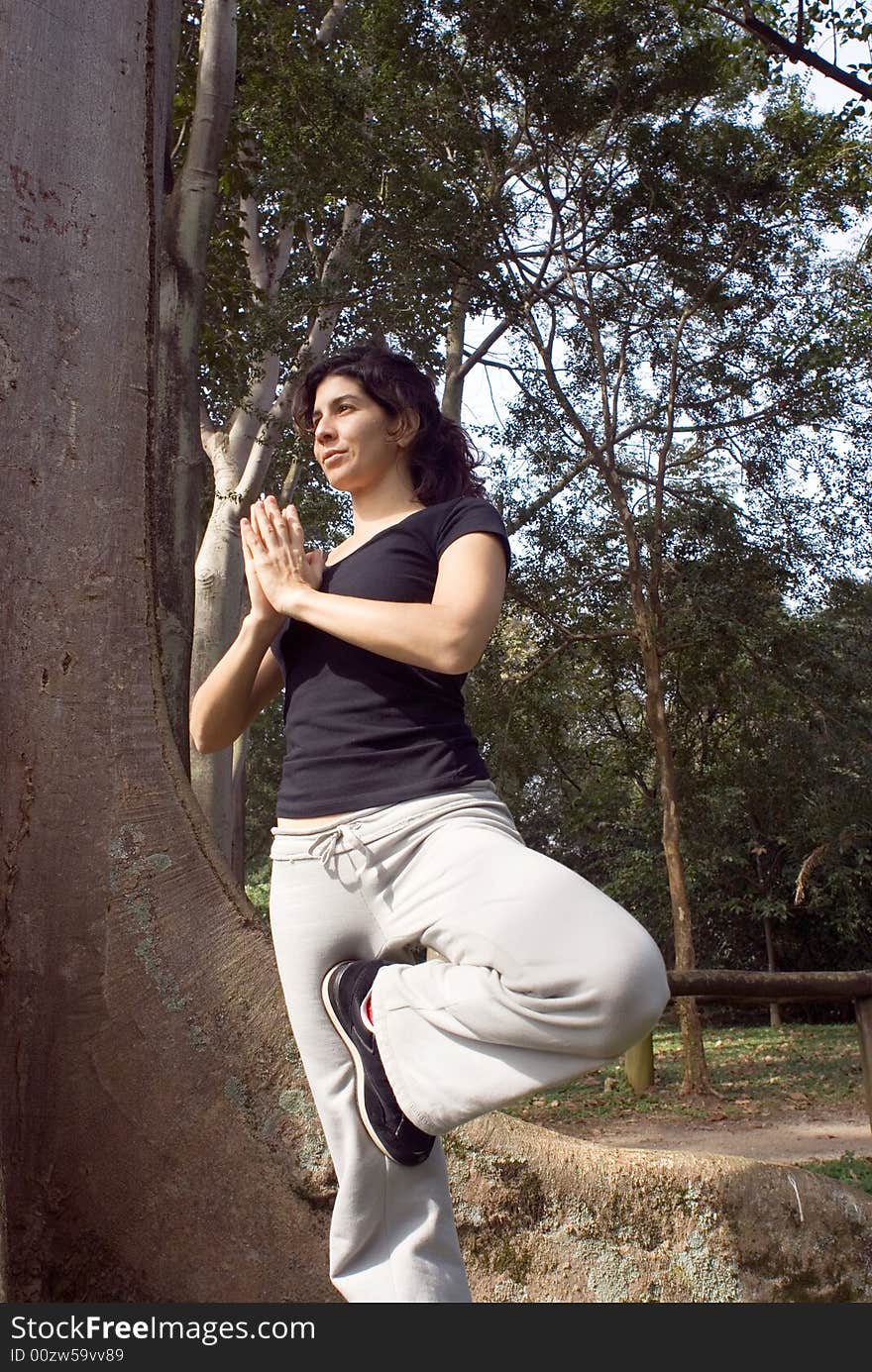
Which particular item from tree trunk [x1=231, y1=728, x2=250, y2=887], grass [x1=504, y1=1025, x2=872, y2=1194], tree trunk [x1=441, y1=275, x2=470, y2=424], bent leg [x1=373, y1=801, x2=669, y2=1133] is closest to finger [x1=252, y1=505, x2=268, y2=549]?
bent leg [x1=373, y1=801, x2=669, y2=1133]

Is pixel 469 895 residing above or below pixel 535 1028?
above

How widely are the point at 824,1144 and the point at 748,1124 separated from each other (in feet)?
5.00

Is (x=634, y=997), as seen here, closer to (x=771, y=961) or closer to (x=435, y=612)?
(x=435, y=612)

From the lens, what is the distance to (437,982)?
1.60 metres

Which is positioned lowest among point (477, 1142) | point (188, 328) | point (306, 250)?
point (477, 1142)

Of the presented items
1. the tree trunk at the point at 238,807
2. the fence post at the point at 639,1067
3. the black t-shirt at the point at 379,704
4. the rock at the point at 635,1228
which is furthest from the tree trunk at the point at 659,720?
the black t-shirt at the point at 379,704

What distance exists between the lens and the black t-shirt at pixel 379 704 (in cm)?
183

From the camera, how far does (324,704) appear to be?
1936 millimetres

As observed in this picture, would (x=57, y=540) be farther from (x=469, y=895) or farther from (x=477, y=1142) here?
(x=477, y=1142)

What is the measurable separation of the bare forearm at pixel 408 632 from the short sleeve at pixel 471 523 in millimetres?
170

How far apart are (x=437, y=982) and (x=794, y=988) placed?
574cm

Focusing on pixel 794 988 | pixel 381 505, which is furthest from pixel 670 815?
pixel 381 505

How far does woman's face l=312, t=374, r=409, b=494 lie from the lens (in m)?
2.12

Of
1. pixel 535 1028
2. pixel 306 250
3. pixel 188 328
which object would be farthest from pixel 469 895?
pixel 306 250
